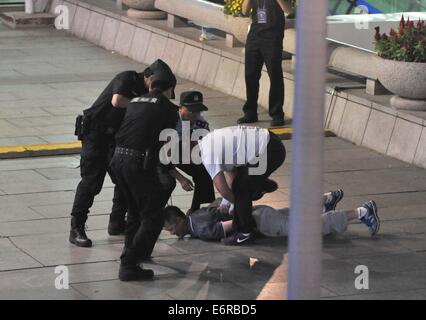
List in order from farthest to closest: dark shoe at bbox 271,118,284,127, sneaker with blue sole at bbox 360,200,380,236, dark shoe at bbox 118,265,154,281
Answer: dark shoe at bbox 271,118,284,127 < sneaker with blue sole at bbox 360,200,380,236 < dark shoe at bbox 118,265,154,281

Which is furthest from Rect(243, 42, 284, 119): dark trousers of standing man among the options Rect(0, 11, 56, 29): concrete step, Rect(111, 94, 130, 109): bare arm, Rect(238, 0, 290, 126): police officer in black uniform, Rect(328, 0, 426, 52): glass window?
Rect(0, 11, 56, 29): concrete step

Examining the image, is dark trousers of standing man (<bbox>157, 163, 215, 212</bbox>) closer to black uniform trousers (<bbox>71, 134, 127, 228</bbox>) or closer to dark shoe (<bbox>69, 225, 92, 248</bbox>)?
black uniform trousers (<bbox>71, 134, 127, 228</bbox>)

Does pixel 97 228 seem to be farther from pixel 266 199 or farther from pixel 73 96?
pixel 73 96

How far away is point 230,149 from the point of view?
10070 millimetres

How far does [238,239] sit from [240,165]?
665mm

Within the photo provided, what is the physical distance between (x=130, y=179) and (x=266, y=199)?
8.99 ft

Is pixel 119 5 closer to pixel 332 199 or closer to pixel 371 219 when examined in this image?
pixel 332 199

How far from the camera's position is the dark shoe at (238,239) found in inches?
405

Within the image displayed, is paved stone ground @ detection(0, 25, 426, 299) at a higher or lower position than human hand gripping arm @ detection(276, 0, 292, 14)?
lower

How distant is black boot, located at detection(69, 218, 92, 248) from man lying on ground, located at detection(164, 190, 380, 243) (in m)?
0.70

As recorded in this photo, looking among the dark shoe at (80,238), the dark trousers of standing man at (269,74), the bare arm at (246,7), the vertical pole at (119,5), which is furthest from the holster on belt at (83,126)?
the vertical pole at (119,5)

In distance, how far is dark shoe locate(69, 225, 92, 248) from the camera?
10258mm

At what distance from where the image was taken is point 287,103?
15.6m
